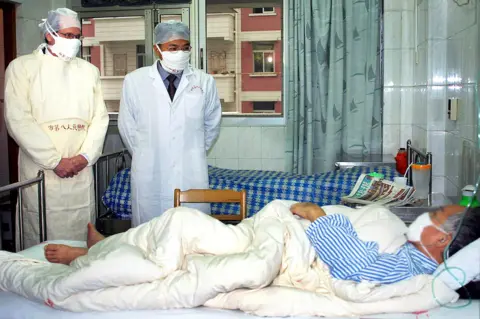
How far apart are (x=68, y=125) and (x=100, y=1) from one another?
2.15 m

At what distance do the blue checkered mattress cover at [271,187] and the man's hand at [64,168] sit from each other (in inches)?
33.1

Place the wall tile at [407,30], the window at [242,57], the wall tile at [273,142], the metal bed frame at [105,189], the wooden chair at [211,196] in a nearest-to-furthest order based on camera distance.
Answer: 1. the wooden chair at [211,196]
2. the metal bed frame at [105,189]
3. the wall tile at [407,30]
4. the wall tile at [273,142]
5. the window at [242,57]

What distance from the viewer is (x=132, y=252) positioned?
6.43ft

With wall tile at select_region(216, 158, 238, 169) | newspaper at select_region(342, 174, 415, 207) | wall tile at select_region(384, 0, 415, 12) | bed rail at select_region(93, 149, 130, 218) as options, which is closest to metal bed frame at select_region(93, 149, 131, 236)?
bed rail at select_region(93, 149, 130, 218)

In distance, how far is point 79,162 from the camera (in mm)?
3262

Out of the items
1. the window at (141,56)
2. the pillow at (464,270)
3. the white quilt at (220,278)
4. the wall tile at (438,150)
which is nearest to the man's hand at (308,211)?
the white quilt at (220,278)

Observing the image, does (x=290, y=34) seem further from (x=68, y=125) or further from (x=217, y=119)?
(x=68, y=125)

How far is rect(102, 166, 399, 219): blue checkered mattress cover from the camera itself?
3.82 metres

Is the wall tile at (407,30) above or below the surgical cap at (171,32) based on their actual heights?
above

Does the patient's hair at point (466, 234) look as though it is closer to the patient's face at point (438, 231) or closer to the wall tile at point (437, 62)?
the patient's face at point (438, 231)

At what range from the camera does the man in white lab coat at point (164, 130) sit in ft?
11.6

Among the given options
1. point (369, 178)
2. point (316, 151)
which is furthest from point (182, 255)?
point (316, 151)

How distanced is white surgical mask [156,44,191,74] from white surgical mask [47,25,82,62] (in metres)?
0.52

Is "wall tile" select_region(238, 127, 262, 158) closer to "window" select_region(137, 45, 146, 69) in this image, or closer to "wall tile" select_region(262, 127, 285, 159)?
"wall tile" select_region(262, 127, 285, 159)
